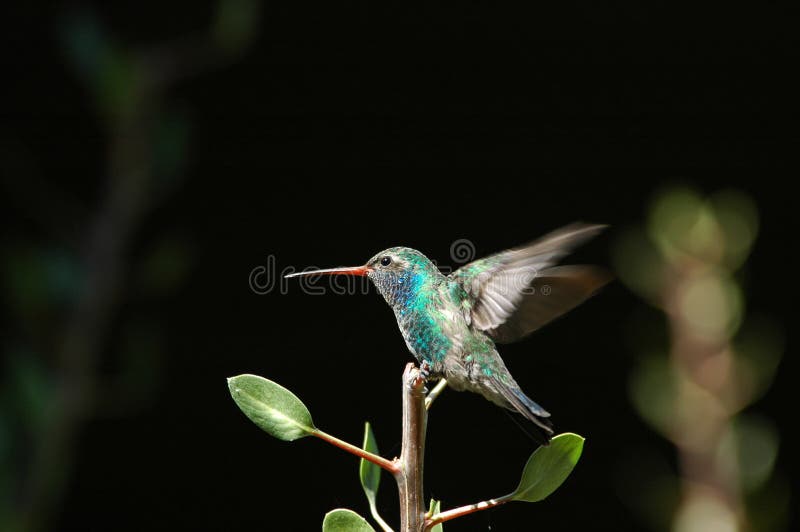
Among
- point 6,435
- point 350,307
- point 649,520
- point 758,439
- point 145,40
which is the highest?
point 145,40

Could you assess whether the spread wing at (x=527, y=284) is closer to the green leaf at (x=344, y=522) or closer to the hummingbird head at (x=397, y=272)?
the hummingbird head at (x=397, y=272)

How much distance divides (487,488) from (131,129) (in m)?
1.98

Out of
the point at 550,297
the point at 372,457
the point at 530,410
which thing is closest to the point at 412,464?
the point at 372,457

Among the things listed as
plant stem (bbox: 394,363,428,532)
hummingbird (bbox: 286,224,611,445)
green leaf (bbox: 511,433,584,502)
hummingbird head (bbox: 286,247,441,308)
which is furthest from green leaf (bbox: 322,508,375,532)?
hummingbird head (bbox: 286,247,441,308)

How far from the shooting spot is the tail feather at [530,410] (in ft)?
3.19

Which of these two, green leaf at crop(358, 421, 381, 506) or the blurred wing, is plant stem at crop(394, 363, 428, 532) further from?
the blurred wing

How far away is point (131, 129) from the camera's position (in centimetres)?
163

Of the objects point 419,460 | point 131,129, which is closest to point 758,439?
point 419,460

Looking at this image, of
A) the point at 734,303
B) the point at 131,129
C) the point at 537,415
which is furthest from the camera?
the point at 131,129

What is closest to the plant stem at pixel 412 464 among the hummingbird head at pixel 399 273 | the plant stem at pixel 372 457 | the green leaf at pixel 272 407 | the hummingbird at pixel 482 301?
the plant stem at pixel 372 457

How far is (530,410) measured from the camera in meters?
1.11

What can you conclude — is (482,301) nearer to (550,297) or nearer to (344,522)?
(550,297)

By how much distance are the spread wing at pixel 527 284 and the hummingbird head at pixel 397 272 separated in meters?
0.09

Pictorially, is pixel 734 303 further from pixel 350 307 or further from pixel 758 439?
pixel 350 307
